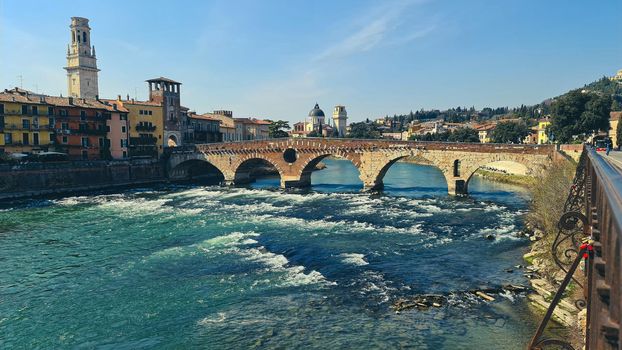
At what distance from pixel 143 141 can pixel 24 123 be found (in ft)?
58.1

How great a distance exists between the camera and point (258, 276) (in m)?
23.3

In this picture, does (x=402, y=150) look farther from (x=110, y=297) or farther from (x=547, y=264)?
(x=110, y=297)

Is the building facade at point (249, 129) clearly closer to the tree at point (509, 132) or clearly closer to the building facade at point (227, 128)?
the building facade at point (227, 128)

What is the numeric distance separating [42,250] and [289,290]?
63.2 feet

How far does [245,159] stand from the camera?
218ft

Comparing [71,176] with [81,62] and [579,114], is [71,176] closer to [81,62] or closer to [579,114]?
[81,62]

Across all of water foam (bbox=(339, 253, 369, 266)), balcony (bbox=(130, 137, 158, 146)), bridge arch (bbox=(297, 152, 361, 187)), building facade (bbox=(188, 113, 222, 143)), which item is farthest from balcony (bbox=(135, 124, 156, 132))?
water foam (bbox=(339, 253, 369, 266))

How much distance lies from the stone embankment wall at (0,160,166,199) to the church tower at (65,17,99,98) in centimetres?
2985

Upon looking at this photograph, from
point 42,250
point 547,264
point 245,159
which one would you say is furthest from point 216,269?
point 245,159

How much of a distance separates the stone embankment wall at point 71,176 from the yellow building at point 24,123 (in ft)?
22.0

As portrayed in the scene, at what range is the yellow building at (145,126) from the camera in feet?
238

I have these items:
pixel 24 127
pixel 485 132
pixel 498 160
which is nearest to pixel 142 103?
pixel 24 127

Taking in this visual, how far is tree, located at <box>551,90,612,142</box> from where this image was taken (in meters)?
54.4

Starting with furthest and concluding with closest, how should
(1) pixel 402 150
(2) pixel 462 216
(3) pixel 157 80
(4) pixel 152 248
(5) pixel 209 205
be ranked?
(3) pixel 157 80 → (1) pixel 402 150 → (5) pixel 209 205 → (2) pixel 462 216 → (4) pixel 152 248
